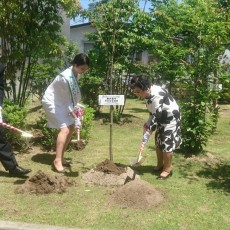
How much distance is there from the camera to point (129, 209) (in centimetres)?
442

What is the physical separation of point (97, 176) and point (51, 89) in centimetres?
145

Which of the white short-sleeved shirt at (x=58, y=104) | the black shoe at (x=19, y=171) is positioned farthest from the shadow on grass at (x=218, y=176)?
the black shoe at (x=19, y=171)

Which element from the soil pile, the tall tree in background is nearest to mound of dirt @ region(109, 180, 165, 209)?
the soil pile

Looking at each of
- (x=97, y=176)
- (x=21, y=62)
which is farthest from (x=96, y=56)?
(x=97, y=176)

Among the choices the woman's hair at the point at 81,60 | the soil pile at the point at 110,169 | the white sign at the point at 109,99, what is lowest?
the soil pile at the point at 110,169

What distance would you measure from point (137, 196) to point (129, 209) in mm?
236

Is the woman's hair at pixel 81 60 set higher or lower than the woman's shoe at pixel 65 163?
higher

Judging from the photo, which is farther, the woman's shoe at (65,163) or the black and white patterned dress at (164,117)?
the woman's shoe at (65,163)

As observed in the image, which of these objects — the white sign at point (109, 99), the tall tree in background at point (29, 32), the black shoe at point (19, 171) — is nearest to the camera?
the white sign at point (109, 99)

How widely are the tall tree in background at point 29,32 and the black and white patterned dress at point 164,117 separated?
2.52 metres

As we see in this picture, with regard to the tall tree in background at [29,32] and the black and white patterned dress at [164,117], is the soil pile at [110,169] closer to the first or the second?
the black and white patterned dress at [164,117]

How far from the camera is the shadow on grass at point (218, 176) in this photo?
5352 mm

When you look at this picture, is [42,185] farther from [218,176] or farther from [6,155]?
[218,176]

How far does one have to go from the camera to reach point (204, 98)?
6.72 metres
